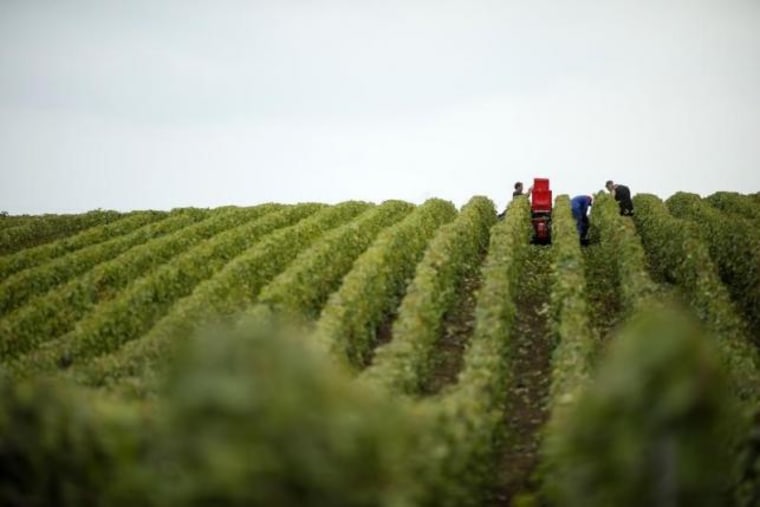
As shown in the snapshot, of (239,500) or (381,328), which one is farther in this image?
(381,328)

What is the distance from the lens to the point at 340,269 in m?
21.9

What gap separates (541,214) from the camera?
28438mm

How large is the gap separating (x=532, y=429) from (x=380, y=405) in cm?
875

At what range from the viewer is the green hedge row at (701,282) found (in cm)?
1323

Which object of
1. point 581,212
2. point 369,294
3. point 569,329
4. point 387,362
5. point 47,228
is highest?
point 47,228

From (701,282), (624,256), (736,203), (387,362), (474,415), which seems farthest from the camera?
(736,203)

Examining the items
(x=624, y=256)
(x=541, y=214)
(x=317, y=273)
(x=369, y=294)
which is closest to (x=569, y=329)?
(x=369, y=294)

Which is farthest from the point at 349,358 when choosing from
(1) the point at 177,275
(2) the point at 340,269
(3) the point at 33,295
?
(3) the point at 33,295

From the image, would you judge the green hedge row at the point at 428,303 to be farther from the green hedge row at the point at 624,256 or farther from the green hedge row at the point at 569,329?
the green hedge row at the point at 624,256

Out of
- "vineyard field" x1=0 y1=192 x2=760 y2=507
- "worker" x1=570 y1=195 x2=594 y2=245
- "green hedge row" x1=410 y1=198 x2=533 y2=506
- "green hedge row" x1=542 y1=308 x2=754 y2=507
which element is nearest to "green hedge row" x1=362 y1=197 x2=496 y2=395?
"vineyard field" x1=0 y1=192 x2=760 y2=507

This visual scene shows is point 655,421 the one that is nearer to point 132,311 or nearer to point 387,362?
point 387,362

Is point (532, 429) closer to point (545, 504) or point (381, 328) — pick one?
point (545, 504)

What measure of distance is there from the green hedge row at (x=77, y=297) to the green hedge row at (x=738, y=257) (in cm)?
1652

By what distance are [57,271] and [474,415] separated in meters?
18.0
